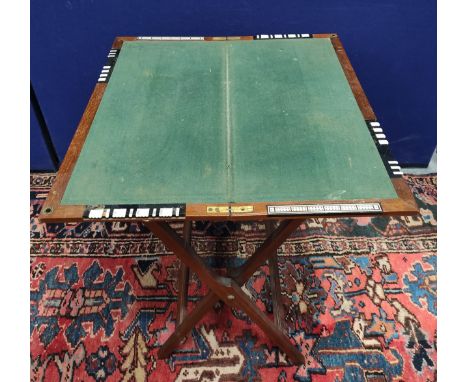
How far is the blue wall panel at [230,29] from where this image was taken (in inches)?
76.5

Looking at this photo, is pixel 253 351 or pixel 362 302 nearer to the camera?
pixel 253 351

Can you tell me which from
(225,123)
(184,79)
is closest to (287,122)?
→ (225,123)

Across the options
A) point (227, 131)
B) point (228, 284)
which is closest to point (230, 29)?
point (227, 131)

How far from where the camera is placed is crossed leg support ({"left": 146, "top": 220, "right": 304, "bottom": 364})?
130 cm

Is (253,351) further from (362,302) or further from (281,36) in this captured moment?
(281,36)

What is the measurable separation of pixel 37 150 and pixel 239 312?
69.4 inches

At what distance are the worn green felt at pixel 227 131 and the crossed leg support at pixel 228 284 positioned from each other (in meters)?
0.18

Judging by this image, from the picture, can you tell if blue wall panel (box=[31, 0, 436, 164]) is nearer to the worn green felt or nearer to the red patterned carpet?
the worn green felt

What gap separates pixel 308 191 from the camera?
1134mm

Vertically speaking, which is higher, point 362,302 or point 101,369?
point 362,302

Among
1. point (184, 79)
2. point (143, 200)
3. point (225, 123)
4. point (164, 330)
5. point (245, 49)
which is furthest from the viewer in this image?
point (164, 330)

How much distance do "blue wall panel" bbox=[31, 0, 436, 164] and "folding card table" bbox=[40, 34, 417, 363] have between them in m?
0.27

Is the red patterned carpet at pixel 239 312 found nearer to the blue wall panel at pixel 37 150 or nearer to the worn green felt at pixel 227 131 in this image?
the blue wall panel at pixel 37 150

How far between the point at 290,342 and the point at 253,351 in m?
0.19
